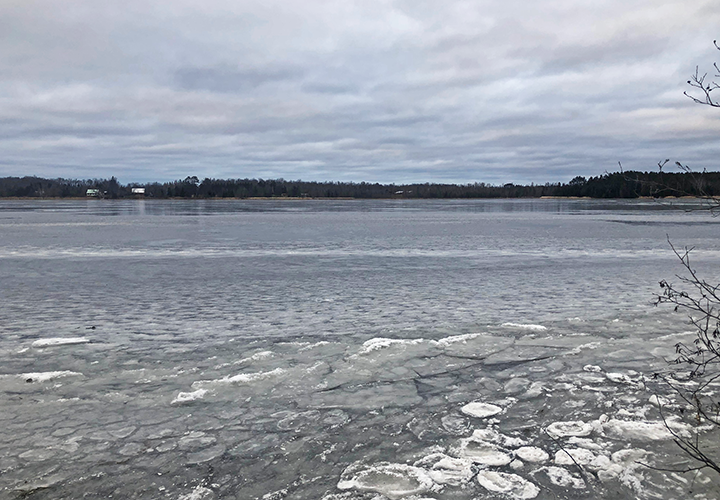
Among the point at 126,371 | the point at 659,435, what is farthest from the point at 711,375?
the point at 126,371

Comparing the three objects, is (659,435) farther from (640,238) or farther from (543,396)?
(640,238)

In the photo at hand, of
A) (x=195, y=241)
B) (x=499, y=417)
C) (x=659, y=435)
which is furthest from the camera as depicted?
(x=195, y=241)

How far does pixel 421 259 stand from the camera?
1778 centimetres

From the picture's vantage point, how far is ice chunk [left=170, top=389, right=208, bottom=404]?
5617 millimetres

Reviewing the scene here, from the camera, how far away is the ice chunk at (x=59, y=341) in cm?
761

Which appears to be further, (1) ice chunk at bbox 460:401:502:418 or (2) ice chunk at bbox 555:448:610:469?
(1) ice chunk at bbox 460:401:502:418

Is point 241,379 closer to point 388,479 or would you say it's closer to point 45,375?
point 45,375

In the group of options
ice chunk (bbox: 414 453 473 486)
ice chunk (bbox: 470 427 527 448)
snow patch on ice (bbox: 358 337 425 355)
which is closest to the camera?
ice chunk (bbox: 414 453 473 486)

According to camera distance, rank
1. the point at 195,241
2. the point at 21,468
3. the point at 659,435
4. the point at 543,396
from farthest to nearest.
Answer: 1. the point at 195,241
2. the point at 543,396
3. the point at 659,435
4. the point at 21,468

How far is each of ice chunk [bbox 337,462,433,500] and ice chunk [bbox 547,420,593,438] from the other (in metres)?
1.43

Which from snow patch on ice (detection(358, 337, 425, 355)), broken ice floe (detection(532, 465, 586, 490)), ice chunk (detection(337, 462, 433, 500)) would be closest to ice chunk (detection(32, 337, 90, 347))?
snow patch on ice (detection(358, 337, 425, 355))

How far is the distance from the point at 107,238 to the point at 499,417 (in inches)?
977

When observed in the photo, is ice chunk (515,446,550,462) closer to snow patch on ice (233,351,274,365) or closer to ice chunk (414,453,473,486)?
ice chunk (414,453,473,486)

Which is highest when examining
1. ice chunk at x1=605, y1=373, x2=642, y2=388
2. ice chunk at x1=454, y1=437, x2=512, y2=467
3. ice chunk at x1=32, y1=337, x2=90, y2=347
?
ice chunk at x1=32, y1=337, x2=90, y2=347
